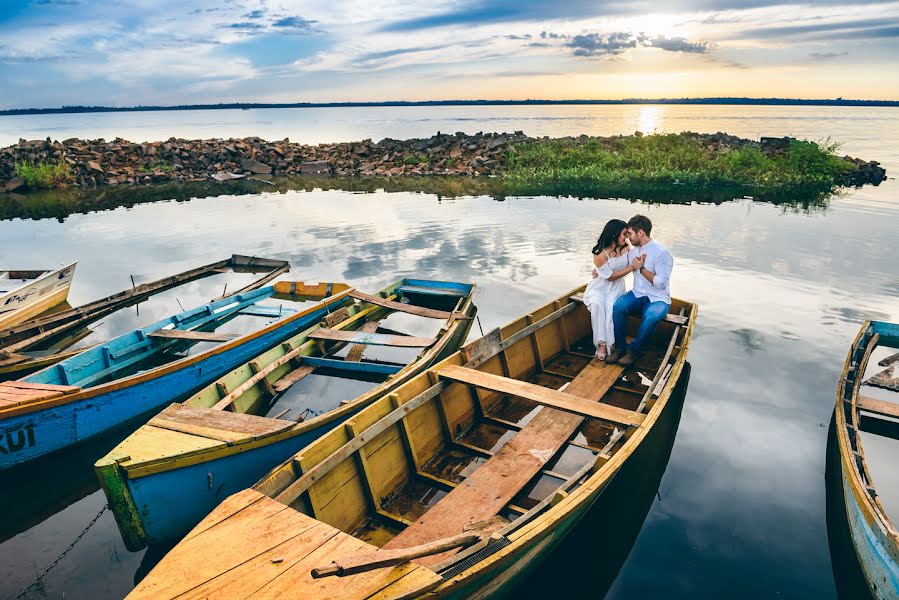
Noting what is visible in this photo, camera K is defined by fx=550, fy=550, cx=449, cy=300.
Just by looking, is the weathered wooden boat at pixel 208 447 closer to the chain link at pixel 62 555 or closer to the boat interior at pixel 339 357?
the boat interior at pixel 339 357

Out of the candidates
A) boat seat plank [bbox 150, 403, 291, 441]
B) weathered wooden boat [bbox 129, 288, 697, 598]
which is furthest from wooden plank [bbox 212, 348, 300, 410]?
weathered wooden boat [bbox 129, 288, 697, 598]

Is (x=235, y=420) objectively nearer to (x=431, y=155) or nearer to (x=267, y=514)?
(x=267, y=514)

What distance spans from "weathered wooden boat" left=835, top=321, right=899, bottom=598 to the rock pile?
27189 millimetres

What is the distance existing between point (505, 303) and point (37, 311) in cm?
1054

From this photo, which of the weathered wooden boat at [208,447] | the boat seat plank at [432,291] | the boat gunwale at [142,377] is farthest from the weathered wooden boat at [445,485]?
the boat gunwale at [142,377]

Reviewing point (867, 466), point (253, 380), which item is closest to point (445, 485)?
point (253, 380)

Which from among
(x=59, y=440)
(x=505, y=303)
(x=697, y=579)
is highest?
(x=59, y=440)

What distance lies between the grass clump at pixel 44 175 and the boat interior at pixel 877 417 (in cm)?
3728

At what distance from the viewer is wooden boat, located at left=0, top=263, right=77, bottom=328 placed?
1127 cm

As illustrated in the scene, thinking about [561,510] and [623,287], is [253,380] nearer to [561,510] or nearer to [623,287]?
[561,510]

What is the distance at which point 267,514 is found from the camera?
4156 millimetres

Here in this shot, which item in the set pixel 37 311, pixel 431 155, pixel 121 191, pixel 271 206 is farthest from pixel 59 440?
A: pixel 431 155

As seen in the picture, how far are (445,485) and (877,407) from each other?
17.8ft

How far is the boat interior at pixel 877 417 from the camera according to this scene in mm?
6191
